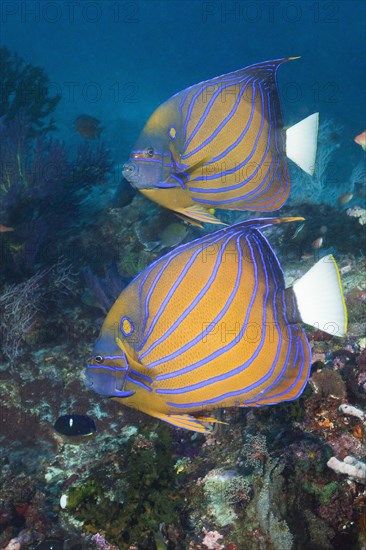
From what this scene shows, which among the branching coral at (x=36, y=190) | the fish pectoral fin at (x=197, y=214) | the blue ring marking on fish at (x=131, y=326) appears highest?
the fish pectoral fin at (x=197, y=214)

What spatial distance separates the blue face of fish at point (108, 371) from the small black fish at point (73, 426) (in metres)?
2.22

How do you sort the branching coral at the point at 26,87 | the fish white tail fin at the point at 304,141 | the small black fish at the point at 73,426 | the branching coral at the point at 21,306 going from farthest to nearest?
the branching coral at the point at 26,87 < the branching coral at the point at 21,306 < the small black fish at the point at 73,426 < the fish white tail fin at the point at 304,141

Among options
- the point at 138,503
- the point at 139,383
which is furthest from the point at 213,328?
the point at 138,503

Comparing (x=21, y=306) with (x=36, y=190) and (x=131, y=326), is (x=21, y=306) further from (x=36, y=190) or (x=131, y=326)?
(x=131, y=326)

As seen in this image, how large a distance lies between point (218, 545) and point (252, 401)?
5.05 feet

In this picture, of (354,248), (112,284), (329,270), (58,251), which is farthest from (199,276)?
(58,251)

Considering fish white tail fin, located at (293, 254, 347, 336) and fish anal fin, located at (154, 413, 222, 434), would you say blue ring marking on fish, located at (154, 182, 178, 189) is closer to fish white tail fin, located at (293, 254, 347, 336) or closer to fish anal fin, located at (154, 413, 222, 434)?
fish white tail fin, located at (293, 254, 347, 336)

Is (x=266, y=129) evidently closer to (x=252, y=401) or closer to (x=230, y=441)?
(x=252, y=401)

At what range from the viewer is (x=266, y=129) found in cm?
185

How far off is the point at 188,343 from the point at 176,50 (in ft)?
321

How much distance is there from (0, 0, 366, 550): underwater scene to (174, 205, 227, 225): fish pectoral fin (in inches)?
0.5

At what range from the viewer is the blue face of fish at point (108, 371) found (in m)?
1.41

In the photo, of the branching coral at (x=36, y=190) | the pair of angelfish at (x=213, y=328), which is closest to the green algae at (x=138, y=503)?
the pair of angelfish at (x=213, y=328)

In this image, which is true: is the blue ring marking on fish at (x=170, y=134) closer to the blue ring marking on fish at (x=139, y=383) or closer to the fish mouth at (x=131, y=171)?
the fish mouth at (x=131, y=171)
